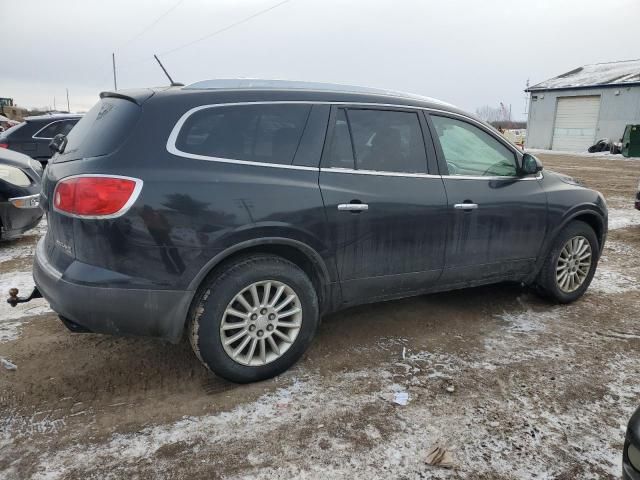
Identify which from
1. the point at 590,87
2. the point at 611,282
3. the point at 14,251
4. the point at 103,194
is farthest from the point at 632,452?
the point at 590,87

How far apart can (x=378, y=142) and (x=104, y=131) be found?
1.76 m

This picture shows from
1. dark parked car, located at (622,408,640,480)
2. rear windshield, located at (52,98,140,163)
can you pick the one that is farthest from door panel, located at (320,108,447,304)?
dark parked car, located at (622,408,640,480)

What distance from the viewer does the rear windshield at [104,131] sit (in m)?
2.70

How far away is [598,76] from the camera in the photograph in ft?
108

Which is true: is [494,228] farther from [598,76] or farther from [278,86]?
[598,76]

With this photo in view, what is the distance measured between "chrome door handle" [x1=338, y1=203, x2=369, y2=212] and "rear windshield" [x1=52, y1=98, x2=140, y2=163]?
133 centimetres

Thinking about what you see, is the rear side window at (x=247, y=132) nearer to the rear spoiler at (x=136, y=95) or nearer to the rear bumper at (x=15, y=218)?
the rear spoiler at (x=136, y=95)

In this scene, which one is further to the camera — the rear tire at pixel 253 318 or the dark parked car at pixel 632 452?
the rear tire at pixel 253 318

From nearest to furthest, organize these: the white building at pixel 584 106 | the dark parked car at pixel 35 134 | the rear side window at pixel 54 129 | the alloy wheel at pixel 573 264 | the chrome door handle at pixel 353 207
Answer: the chrome door handle at pixel 353 207 < the alloy wheel at pixel 573 264 < the dark parked car at pixel 35 134 < the rear side window at pixel 54 129 < the white building at pixel 584 106

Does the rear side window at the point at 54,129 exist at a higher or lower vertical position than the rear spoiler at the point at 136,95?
lower

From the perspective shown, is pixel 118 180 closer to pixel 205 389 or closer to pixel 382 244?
pixel 205 389

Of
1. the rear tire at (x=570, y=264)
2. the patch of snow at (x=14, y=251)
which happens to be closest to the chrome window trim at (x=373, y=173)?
the rear tire at (x=570, y=264)

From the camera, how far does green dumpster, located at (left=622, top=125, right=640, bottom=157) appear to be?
946 inches

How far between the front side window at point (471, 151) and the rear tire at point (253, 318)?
5.09 ft
